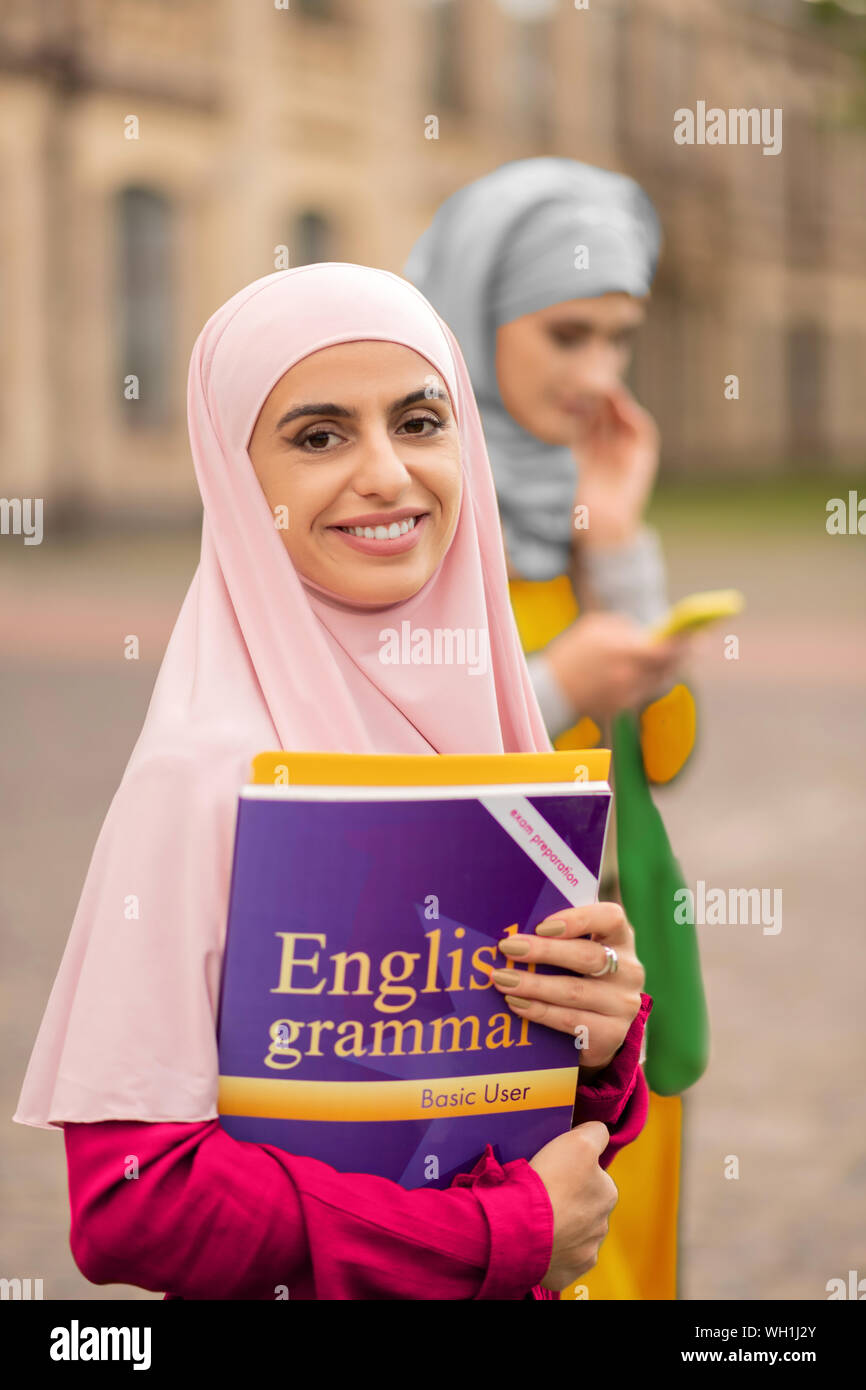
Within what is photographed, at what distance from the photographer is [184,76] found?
77.9ft

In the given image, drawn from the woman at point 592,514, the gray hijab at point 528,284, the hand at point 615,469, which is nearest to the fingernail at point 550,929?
the woman at point 592,514

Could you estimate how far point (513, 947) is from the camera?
157 centimetres

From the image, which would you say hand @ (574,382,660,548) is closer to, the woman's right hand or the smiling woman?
the smiling woman

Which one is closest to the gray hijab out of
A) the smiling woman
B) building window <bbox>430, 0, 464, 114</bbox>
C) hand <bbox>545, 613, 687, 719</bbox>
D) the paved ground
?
hand <bbox>545, 613, 687, 719</bbox>

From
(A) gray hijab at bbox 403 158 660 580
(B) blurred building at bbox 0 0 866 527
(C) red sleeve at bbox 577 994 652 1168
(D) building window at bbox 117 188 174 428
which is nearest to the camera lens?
(C) red sleeve at bbox 577 994 652 1168

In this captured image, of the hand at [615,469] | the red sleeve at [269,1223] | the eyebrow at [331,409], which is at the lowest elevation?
the red sleeve at [269,1223]

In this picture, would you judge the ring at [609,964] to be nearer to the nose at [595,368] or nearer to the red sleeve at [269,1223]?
the red sleeve at [269,1223]

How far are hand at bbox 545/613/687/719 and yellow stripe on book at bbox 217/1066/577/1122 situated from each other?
104 centimetres

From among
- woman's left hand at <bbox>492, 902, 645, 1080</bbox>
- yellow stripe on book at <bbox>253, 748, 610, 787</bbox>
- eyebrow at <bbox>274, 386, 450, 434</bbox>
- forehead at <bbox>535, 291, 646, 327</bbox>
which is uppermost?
forehead at <bbox>535, 291, 646, 327</bbox>

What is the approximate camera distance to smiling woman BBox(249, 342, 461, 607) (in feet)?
5.30

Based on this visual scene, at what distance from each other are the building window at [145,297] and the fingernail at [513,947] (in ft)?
74.3

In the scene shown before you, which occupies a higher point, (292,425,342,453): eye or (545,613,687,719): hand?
(545,613,687,719): hand

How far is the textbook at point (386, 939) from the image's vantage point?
4.97ft

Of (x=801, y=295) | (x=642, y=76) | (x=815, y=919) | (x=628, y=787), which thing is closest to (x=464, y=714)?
(x=628, y=787)
